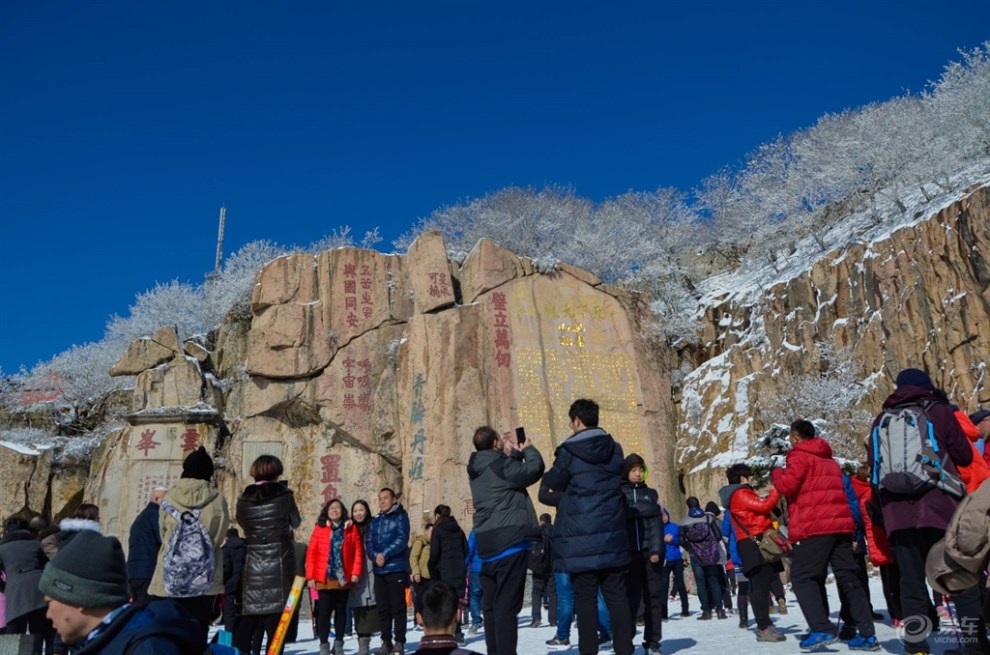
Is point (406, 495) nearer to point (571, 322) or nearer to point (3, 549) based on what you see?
point (571, 322)

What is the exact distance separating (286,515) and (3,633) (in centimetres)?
319

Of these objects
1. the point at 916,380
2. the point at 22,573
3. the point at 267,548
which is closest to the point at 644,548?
the point at 916,380

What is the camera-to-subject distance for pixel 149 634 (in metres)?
2.21

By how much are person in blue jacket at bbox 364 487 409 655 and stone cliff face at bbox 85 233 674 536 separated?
835 cm

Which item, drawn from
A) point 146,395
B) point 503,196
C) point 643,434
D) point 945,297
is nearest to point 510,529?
point 945,297

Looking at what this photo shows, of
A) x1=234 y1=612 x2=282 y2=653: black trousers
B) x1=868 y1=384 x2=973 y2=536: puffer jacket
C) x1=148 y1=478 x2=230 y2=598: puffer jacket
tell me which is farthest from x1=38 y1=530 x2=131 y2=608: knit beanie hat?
x1=868 y1=384 x2=973 y2=536: puffer jacket

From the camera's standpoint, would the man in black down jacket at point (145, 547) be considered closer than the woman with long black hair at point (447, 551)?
Yes

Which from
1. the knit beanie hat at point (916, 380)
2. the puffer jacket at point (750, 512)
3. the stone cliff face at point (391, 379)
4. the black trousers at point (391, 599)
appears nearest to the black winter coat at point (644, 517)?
the puffer jacket at point (750, 512)

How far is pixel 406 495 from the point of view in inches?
650

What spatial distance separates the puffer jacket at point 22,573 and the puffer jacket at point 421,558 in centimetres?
371

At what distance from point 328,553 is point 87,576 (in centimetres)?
537

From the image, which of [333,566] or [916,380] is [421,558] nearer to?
[333,566]

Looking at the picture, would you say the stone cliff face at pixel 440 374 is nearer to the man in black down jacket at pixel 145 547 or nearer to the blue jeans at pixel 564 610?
the blue jeans at pixel 564 610

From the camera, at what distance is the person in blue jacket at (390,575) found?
25.4 ft
